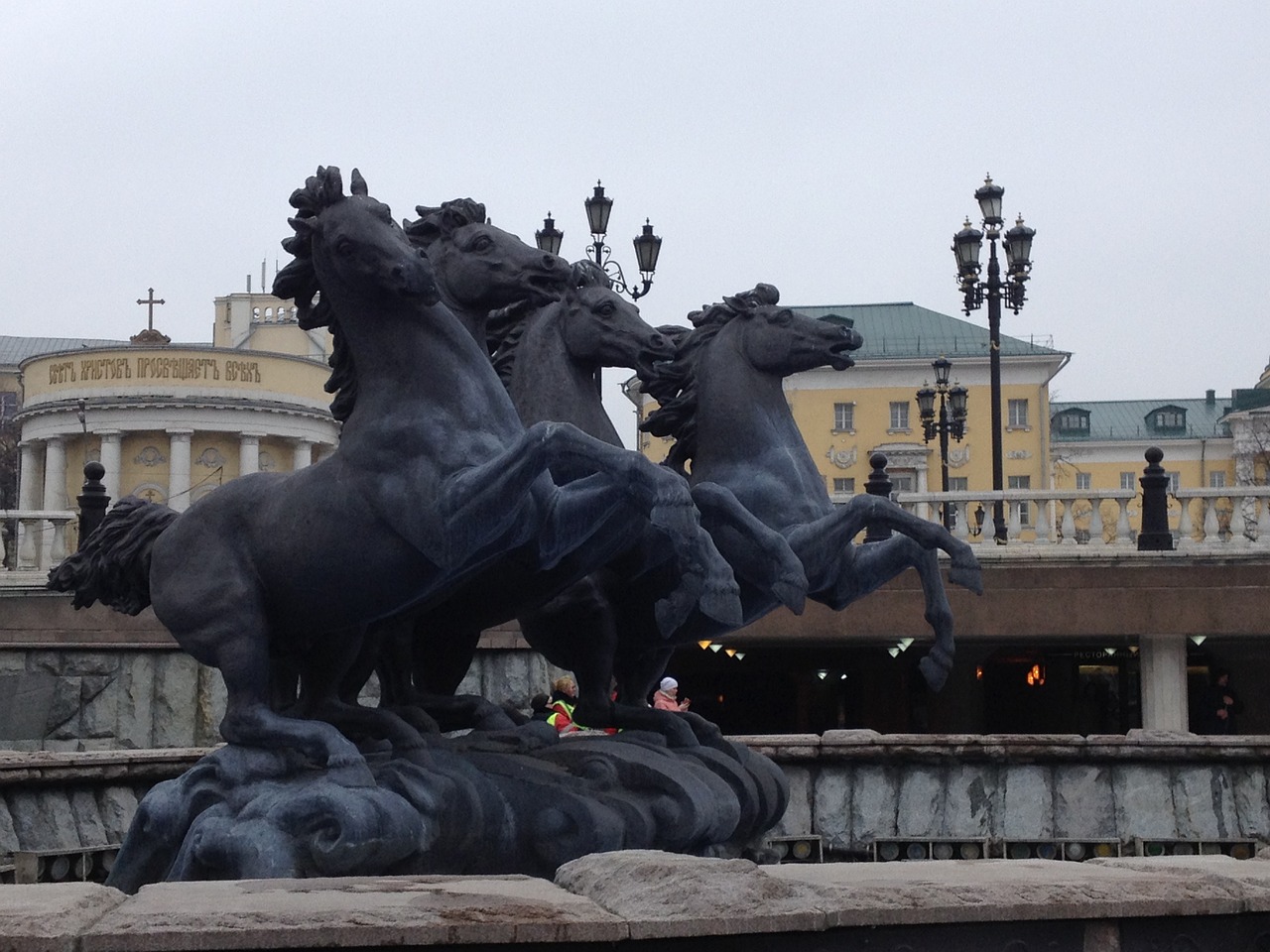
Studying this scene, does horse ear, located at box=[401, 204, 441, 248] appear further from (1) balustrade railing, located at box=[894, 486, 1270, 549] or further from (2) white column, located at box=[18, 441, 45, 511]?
(2) white column, located at box=[18, 441, 45, 511]

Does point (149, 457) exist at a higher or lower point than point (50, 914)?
higher

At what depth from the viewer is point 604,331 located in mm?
7312

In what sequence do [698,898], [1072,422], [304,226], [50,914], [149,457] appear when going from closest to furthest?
[50,914], [698,898], [304,226], [149,457], [1072,422]

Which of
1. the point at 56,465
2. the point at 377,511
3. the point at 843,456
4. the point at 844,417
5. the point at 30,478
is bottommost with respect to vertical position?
the point at 377,511

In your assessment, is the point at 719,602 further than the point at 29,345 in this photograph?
No

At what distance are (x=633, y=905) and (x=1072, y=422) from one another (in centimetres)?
7608

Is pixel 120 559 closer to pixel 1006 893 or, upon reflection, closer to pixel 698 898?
pixel 698 898

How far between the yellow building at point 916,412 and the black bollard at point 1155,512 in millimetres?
42423

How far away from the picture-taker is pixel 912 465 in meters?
59.2

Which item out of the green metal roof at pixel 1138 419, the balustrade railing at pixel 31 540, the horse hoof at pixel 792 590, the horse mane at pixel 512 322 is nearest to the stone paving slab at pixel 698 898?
the horse hoof at pixel 792 590

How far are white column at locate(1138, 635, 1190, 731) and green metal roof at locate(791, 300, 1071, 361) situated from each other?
4475 cm

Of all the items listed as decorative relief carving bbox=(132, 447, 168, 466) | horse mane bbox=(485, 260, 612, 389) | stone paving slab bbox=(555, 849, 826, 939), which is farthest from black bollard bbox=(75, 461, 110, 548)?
decorative relief carving bbox=(132, 447, 168, 466)

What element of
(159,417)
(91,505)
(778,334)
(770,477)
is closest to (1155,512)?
(778,334)

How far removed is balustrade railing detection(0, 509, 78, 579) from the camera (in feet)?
54.4
